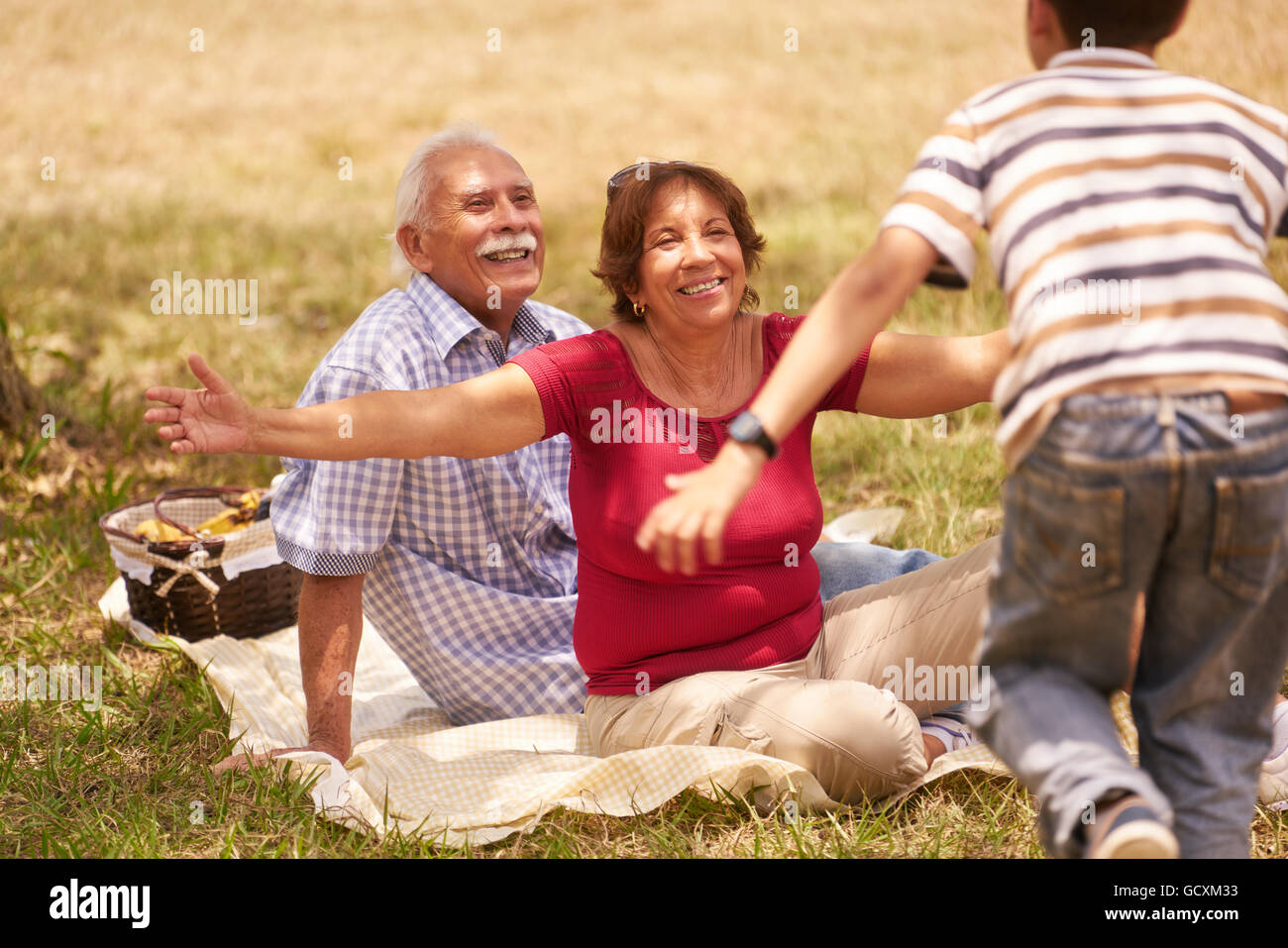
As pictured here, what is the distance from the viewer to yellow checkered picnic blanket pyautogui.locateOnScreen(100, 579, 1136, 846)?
10.2ft

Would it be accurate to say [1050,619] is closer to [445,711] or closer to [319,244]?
[445,711]

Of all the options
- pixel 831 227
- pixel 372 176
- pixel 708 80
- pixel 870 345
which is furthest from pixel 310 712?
pixel 708 80

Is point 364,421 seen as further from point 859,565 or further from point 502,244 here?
point 859,565

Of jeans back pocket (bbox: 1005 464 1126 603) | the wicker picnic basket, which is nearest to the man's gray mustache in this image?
the wicker picnic basket

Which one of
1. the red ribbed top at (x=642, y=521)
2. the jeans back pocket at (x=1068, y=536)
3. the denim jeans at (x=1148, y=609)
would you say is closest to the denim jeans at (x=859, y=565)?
the red ribbed top at (x=642, y=521)

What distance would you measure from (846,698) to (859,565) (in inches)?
39.7

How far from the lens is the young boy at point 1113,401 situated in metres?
1.94

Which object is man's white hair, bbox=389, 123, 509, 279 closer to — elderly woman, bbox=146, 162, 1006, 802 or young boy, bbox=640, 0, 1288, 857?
elderly woman, bbox=146, 162, 1006, 802

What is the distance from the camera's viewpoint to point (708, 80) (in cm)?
1397

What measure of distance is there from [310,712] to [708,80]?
1153 cm

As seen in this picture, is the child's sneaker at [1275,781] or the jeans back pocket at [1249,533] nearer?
the jeans back pocket at [1249,533]

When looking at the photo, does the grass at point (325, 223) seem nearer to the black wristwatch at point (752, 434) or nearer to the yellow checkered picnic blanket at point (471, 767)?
the yellow checkered picnic blanket at point (471, 767)

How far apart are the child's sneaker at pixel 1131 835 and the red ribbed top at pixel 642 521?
4.65 feet

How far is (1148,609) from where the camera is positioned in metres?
2.12
